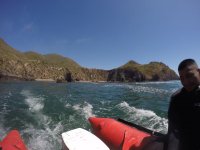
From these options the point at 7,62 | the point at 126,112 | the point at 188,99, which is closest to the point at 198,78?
the point at 188,99

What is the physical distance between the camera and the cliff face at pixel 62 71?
97.1m

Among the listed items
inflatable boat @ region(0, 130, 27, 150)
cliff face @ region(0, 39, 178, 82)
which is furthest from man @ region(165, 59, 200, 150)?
cliff face @ region(0, 39, 178, 82)

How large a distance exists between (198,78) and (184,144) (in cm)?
101

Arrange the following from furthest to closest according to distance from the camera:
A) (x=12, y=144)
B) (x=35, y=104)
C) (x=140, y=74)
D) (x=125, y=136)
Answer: (x=140, y=74) → (x=35, y=104) → (x=12, y=144) → (x=125, y=136)

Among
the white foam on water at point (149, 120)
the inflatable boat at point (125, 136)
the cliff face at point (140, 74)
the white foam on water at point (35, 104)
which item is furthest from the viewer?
the cliff face at point (140, 74)

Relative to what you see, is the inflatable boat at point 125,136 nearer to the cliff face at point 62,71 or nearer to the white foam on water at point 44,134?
the white foam on water at point 44,134

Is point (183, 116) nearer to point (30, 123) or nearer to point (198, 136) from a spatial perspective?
point (198, 136)

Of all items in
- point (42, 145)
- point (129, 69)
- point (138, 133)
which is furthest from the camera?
point (129, 69)

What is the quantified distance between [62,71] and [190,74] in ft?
403

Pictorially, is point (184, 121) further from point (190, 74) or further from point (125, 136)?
point (125, 136)

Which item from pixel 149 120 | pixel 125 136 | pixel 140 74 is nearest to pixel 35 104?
pixel 149 120

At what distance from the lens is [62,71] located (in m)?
124

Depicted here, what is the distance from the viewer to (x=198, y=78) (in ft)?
11.2

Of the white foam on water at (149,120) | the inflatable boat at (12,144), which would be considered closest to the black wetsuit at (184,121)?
the inflatable boat at (12,144)
